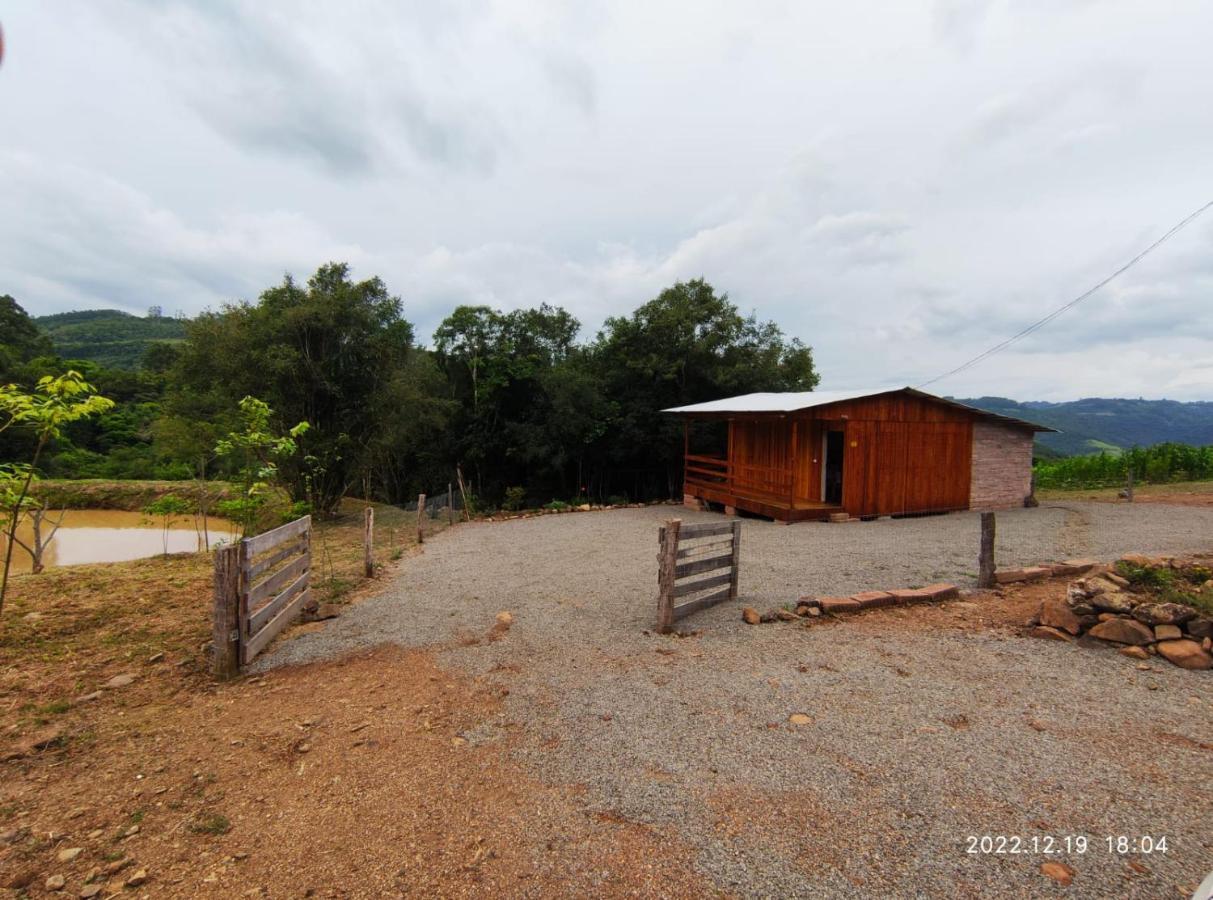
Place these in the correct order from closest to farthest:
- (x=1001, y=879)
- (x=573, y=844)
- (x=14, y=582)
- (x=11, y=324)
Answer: (x=1001, y=879) < (x=573, y=844) < (x=14, y=582) < (x=11, y=324)

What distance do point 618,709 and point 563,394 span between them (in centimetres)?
1764

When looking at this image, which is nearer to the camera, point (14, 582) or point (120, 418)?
point (14, 582)

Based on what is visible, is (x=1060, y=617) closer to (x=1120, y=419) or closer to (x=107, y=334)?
(x=107, y=334)

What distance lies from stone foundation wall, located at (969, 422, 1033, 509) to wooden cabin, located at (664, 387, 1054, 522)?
28 millimetres

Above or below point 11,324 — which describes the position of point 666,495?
below

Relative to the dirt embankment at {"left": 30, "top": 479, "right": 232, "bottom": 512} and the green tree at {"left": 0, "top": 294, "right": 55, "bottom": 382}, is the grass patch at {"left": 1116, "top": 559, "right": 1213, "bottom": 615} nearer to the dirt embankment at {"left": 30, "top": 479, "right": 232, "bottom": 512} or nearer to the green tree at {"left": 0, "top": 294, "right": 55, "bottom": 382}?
the dirt embankment at {"left": 30, "top": 479, "right": 232, "bottom": 512}

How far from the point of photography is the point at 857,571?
7.48m

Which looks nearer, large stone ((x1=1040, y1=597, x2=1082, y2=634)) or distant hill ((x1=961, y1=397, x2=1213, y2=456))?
large stone ((x1=1040, y1=597, x2=1082, y2=634))

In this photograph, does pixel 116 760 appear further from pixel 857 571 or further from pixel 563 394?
pixel 563 394

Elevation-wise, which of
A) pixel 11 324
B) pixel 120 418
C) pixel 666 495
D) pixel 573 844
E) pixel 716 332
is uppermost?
pixel 11 324

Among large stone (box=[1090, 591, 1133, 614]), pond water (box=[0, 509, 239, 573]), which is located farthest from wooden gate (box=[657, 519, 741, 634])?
pond water (box=[0, 509, 239, 573])

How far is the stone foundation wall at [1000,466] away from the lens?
46.9ft

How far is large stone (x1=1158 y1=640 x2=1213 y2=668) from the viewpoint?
4102 millimetres

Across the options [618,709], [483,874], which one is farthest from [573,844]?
[618,709]
